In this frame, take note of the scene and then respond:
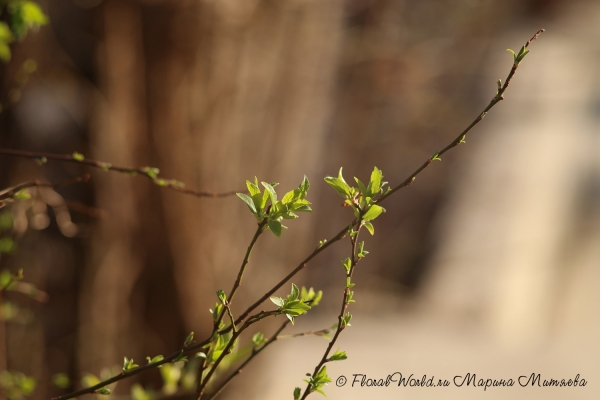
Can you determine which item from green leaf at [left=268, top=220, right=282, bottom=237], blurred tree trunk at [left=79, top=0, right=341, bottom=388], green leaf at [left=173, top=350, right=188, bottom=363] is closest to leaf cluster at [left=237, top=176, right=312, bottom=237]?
green leaf at [left=268, top=220, right=282, bottom=237]

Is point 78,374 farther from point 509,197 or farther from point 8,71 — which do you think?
point 509,197

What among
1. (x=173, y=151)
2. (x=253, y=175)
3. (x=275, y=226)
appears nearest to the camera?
(x=275, y=226)

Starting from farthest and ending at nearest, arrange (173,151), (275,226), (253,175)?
(253,175), (173,151), (275,226)

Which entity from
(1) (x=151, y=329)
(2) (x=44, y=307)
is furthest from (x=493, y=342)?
(2) (x=44, y=307)

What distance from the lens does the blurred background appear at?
147 centimetres

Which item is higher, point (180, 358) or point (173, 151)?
point (173, 151)

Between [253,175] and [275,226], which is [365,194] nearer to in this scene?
[275,226]

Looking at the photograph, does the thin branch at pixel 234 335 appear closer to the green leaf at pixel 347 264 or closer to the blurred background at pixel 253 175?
the green leaf at pixel 347 264

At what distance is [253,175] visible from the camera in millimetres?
1725

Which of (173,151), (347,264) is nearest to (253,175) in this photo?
(173,151)

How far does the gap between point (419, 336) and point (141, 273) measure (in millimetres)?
1881

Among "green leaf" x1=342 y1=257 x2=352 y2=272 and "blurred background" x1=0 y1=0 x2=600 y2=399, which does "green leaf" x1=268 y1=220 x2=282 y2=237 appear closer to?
"green leaf" x1=342 y1=257 x2=352 y2=272

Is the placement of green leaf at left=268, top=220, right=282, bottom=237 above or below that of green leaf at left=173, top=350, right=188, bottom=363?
above

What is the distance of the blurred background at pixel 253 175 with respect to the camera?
147 centimetres
